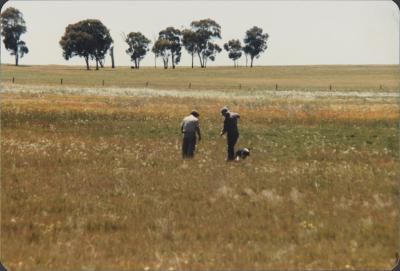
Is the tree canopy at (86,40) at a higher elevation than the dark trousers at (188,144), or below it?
higher

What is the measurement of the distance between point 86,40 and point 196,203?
132 metres

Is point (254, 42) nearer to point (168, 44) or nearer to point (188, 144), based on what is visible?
point (168, 44)

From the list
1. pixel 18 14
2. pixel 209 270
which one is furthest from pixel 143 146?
pixel 18 14

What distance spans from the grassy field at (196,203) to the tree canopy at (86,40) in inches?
4586

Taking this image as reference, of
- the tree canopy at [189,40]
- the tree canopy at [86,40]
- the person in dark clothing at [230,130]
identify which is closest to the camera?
the person in dark clothing at [230,130]

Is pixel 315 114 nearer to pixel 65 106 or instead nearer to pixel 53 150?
pixel 65 106

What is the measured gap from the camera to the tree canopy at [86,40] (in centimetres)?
14050

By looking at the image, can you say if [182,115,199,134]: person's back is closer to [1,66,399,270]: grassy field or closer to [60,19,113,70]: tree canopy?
[1,66,399,270]: grassy field

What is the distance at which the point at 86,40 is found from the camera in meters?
140

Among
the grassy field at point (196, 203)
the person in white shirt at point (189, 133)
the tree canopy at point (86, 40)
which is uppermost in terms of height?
the tree canopy at point (86, 40)

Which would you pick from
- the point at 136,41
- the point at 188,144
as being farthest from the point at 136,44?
the point at 188,144

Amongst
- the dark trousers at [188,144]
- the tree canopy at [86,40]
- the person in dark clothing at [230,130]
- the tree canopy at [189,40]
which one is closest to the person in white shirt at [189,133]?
the dark trousers at [188,144]

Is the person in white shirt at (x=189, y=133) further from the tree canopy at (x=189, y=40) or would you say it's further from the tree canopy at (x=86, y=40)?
the tree canopy at (x=189, y=40)

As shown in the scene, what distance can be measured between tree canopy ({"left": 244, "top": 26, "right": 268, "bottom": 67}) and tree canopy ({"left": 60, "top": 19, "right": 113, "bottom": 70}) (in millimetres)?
46398
